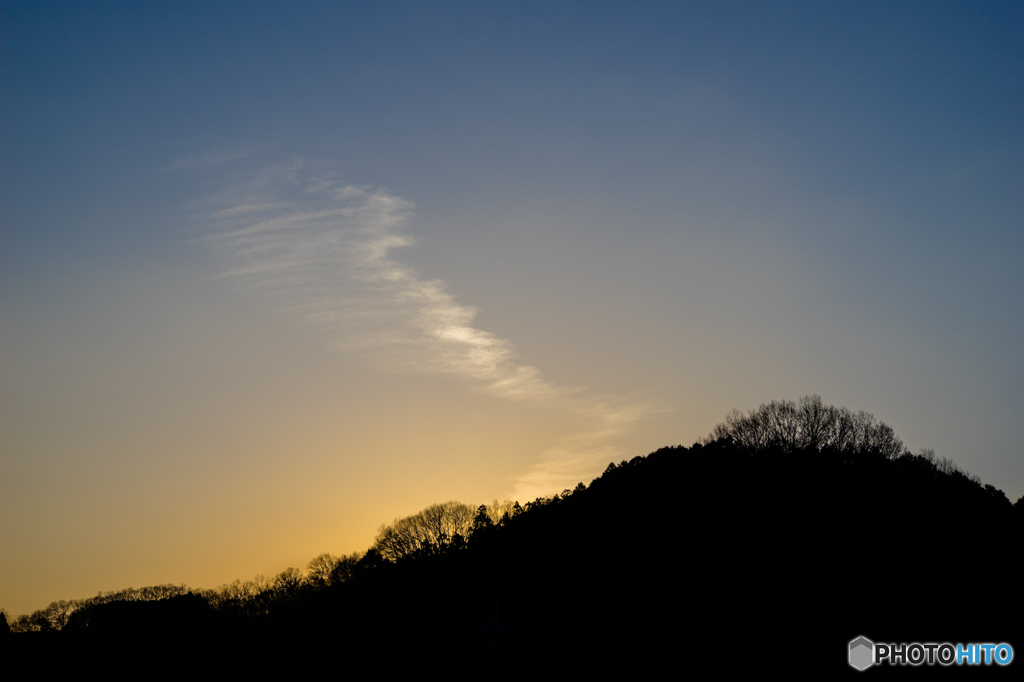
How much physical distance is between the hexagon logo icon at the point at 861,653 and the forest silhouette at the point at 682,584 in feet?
3.39

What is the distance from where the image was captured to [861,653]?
5244cm

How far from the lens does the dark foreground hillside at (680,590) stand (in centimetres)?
5781

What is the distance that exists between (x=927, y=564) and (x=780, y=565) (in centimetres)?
1299

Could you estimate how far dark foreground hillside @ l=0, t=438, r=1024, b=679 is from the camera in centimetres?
5781

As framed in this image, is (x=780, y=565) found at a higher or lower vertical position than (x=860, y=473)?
lower

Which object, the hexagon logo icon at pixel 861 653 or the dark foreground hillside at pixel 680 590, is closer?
the hexagon logo icon at pixel 861 653

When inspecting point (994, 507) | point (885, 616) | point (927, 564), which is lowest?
point (885, 616)

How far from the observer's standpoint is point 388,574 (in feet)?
394

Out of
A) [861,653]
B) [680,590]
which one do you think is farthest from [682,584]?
[861,653]

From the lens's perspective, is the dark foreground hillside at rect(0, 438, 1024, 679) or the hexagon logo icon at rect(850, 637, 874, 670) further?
the dark foreground hillside at rect(0, 438, 1024, 679)

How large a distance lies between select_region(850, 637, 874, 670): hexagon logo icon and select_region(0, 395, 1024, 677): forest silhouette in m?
1.03

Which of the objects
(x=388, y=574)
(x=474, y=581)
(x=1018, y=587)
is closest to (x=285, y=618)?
(x=388, y=574)

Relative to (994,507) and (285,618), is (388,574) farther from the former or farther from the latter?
(994,507)

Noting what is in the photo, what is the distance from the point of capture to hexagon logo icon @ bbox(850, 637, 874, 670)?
2010 inches
